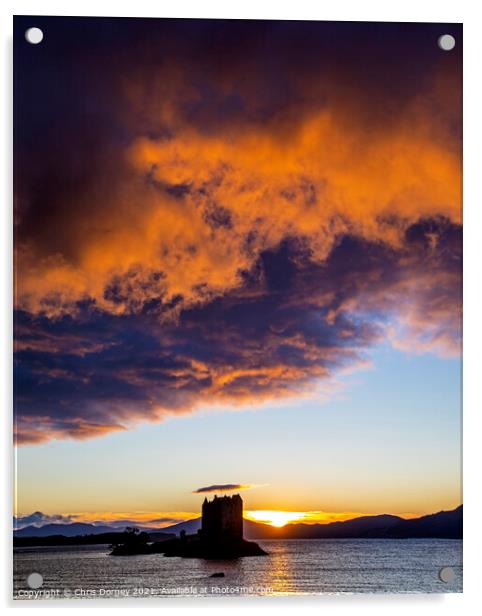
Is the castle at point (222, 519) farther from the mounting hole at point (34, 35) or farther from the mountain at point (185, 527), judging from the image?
the mounting hole at point (34, 35)

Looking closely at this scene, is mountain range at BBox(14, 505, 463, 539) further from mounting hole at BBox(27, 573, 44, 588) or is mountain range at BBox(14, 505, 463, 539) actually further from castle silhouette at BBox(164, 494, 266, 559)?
mounting hole at BBox(27, 573, 44, 588)

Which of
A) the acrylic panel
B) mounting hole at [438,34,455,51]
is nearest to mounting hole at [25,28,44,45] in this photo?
the acrylic panel

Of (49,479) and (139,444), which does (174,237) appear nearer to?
(139,444)

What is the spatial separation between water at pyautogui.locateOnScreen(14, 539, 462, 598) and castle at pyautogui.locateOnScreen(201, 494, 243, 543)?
0.09m

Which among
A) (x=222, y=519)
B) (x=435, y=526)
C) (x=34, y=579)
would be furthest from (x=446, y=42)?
(x=34, y=579)

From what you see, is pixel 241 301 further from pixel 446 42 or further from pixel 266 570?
pixel 446 42

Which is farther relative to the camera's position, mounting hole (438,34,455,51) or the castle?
mounting hole (438,34,455,51)

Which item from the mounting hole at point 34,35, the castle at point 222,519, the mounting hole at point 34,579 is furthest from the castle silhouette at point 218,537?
the mounting hole at point 34,35

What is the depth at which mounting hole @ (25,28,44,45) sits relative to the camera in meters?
3.07

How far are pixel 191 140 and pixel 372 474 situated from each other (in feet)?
4.33

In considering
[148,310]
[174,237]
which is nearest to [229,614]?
[148,310]
